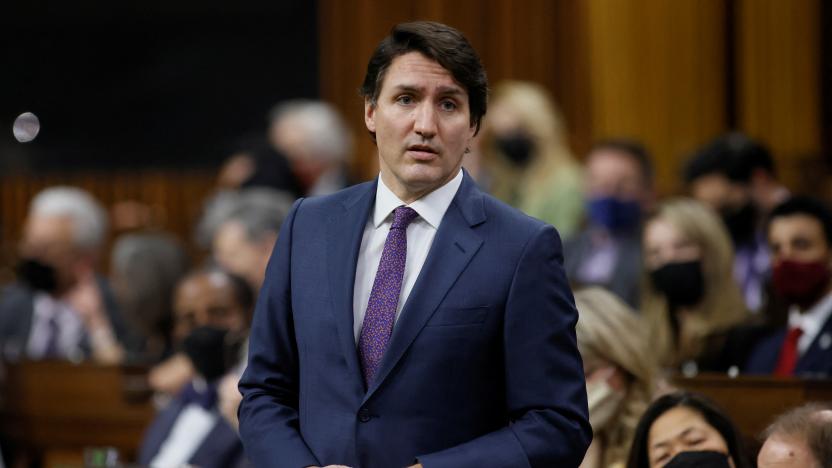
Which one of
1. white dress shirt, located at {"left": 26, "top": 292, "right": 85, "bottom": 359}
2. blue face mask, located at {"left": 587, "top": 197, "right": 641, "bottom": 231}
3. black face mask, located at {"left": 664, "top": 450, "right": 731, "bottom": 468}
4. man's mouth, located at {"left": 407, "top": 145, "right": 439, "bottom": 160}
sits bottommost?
white dress shirt, located at {"left": 26, "top": 292, "right": 85, "bottom": 359}

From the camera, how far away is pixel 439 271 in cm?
235

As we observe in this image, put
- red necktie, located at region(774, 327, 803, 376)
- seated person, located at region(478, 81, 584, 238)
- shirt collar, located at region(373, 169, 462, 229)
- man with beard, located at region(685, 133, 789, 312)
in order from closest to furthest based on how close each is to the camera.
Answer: shirt collar, located at region(373, 169, 462, 229) → red necktie, located at region(774, 327, 803, 376) → man with beard, located at region(685, 133, 789, 312) → seated person, located at region(478, 81, 584, 238)

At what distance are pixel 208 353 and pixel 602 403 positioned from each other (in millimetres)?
1522

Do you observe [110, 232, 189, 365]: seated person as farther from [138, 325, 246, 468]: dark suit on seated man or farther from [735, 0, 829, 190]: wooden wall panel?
[735, 0, 829, 190]: wooden wall panel

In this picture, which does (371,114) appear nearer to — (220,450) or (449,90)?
(449,90)

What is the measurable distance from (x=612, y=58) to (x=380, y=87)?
5295mm

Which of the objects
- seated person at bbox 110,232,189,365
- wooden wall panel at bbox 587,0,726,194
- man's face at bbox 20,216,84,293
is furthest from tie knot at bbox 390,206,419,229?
wooden wall panel at bbox 587,0,726,194

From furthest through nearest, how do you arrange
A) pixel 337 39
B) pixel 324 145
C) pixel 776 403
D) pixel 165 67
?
pixel 165 67, pixel 337 39, pixel 324 145, pixel 776 403

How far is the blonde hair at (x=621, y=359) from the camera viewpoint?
12.0 ft

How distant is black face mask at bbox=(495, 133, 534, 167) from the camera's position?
6.39m

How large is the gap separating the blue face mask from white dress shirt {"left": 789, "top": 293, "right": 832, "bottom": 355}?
4.38 feet

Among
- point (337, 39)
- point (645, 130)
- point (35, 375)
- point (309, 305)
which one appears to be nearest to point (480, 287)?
point (309, 305)

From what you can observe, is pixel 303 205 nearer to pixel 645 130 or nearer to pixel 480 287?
pixel 480 287

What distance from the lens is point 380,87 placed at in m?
2.41
